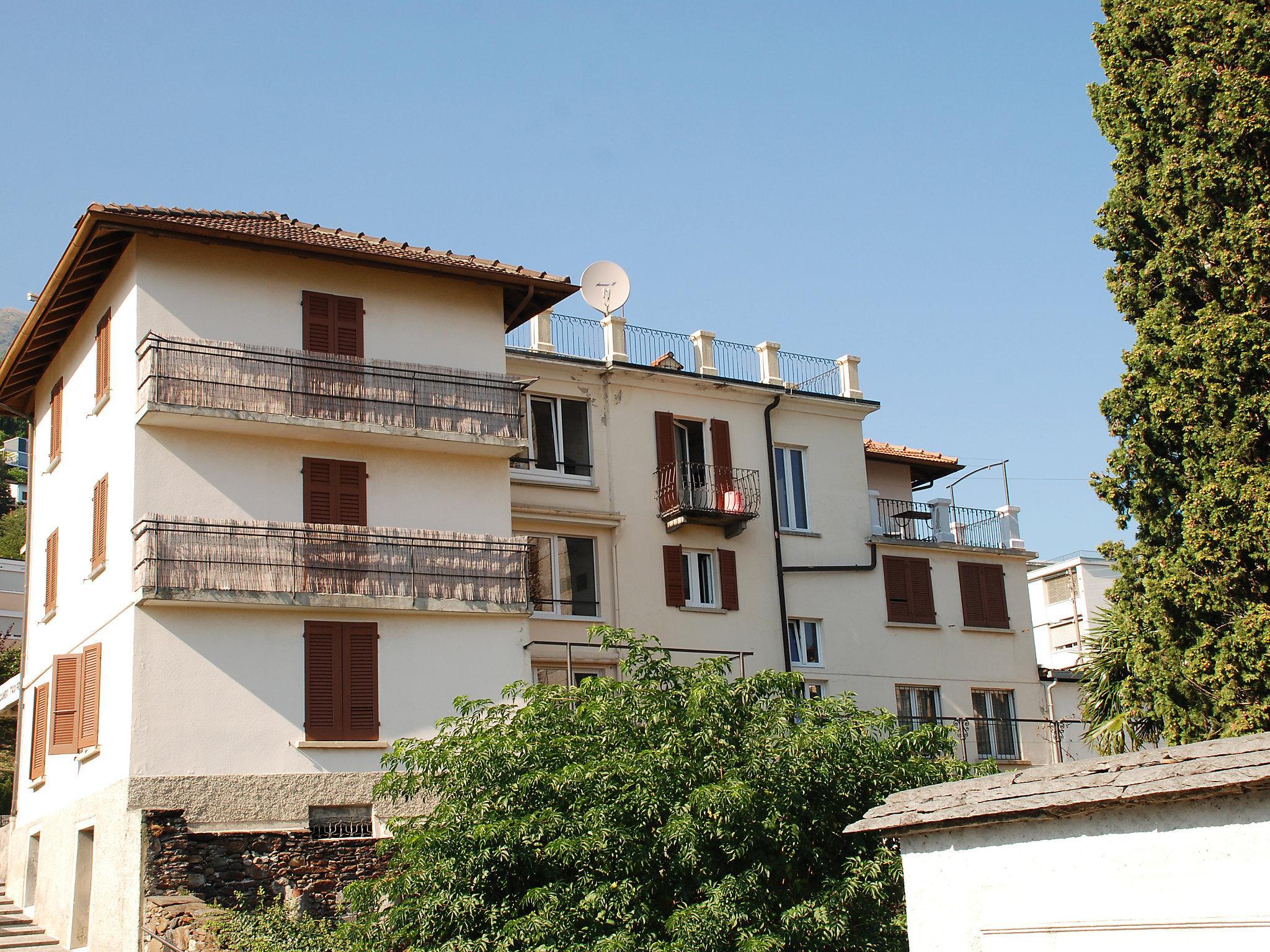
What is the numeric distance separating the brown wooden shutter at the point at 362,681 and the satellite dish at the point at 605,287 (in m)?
10.6

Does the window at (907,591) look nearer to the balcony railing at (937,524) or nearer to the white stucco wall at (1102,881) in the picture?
the balcony railing at (937,524)

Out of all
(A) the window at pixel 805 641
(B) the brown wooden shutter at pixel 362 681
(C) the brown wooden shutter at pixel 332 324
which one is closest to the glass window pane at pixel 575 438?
(C) the brown wooden shutter at pixel 332 324

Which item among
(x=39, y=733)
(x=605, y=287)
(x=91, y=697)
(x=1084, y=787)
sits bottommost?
(x=1084, y=787)

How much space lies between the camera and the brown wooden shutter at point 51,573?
27.3 m

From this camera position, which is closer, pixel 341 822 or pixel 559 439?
pixel 341 822

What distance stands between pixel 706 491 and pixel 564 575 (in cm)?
389

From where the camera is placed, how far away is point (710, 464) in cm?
3130

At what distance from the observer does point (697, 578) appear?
1208 inches

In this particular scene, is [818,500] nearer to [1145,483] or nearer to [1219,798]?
[1145,483]

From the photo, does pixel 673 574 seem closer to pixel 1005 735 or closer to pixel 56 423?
pixel 1005 735

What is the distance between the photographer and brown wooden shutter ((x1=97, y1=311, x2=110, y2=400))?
24812 millimetres

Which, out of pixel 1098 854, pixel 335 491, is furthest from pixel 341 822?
pixel 1098 854

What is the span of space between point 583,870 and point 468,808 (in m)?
1.70

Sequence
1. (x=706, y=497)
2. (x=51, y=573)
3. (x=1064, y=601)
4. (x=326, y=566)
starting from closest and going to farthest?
1. (x=326, y=566)
2. (x=51, y=573)
3. (x=706, y=497)
4. (x=1064, y=601)
